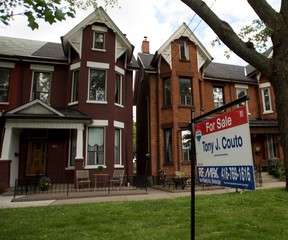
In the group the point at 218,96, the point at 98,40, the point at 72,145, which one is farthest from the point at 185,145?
the point at 98,40

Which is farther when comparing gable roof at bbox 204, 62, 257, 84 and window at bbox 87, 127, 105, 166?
gable roof at bbox 204, 62, 257, 84

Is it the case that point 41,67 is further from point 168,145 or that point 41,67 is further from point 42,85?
point 168,145

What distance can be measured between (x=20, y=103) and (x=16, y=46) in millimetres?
4976

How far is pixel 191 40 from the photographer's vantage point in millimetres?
19641

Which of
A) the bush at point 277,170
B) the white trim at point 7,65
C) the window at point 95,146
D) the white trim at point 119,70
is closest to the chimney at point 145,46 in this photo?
the white trim at point 119,70

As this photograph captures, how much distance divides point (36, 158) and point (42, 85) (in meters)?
4.87

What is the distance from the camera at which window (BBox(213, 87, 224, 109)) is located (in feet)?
70.3

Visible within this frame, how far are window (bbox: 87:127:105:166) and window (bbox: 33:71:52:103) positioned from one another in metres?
4.03

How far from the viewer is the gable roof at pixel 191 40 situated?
18.8 metres

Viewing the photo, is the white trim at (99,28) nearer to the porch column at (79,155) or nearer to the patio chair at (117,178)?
the porch column at (79,155)

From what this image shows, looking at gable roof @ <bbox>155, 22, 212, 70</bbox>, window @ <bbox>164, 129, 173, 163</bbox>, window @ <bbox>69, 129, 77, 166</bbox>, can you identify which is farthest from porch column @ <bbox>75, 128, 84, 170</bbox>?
gable roof @ <bbox>155, 22, 212, 70</bbox>

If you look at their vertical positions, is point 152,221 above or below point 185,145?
below

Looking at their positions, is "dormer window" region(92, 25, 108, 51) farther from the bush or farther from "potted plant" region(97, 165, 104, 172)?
the bush

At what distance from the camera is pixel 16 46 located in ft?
60.1
